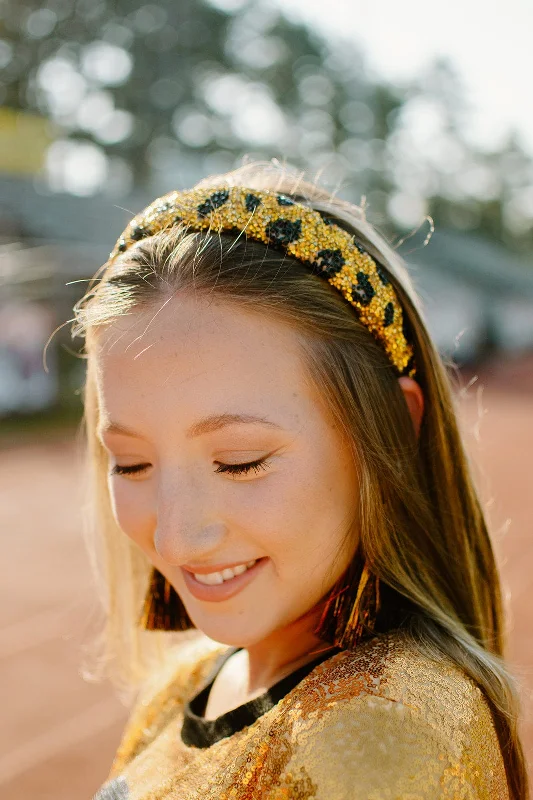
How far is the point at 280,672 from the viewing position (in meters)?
1.50

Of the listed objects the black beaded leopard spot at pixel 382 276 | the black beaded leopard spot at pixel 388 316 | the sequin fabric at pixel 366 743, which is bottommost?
the sequin fabric at pixel 366 743

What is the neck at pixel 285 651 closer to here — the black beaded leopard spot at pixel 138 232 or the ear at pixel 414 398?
the ear at pixel 414 398

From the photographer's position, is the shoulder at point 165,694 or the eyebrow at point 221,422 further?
the shoulder at point 165,694

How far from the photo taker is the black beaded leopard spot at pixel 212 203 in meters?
1.46

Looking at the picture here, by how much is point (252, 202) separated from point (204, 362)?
38cm

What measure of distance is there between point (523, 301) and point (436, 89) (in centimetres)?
2335

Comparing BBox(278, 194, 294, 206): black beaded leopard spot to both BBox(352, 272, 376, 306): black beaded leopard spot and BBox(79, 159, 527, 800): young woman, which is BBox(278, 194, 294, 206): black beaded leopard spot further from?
BBox(352, 272, 376, 306): black beaded leopard spot

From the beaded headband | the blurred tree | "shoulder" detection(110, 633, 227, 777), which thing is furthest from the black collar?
the blurred tree

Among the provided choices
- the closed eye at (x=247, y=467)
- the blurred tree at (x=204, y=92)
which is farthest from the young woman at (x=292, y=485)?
the blurred tree at (x=204, y=92)

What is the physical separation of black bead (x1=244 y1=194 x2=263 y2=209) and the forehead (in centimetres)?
23

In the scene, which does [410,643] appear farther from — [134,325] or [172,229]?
[172,229]

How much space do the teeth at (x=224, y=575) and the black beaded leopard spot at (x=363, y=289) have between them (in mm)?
524

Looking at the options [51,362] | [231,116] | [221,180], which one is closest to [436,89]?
[231,116]

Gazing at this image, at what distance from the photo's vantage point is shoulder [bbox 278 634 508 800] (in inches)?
38.3
